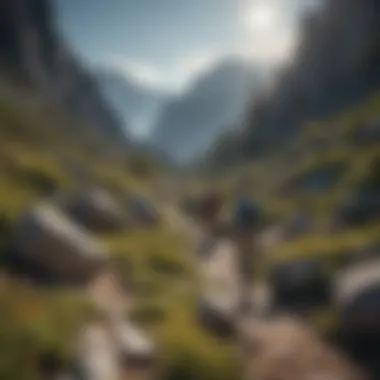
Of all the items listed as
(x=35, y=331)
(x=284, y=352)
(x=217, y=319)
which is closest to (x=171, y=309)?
(x=217, y=319)

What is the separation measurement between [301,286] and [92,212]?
1091cm

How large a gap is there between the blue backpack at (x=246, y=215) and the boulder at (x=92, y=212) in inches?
350

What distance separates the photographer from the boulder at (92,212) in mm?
21781

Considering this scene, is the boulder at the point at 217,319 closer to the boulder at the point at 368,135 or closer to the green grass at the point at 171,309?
the green grass at the point at 171,309

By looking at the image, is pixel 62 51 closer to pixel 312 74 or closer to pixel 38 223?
pixel 312 74

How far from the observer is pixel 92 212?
22.1 metres

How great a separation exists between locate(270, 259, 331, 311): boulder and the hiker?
920 mm

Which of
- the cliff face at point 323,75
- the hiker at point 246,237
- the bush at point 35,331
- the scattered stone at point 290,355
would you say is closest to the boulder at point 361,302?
the scattered stone at point 290,355

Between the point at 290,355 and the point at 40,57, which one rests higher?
the point at 40,57

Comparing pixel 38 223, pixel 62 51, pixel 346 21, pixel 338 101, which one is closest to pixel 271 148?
pixel 338 101

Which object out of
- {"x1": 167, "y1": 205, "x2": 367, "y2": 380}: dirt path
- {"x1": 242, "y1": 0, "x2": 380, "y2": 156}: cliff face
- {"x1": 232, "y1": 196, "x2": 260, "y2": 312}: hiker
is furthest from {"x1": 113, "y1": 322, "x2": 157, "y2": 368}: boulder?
{"x1": 242, "y1": 0, "x2": 380, "y2": 156}: cliff face

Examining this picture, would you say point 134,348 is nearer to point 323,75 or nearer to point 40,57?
point 323,75

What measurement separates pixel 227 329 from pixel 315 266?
4688 mm

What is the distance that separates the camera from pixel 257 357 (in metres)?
11.0
